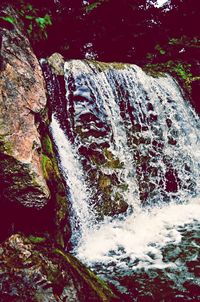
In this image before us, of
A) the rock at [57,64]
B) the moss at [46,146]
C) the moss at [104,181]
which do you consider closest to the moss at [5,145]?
the moss at [46,146]

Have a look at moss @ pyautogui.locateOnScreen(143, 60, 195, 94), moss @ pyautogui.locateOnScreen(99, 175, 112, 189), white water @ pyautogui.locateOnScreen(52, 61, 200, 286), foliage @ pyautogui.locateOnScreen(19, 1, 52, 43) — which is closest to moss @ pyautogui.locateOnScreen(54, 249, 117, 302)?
white water @ pyautogui.locateOnScreen(52, 61, 200, 286)

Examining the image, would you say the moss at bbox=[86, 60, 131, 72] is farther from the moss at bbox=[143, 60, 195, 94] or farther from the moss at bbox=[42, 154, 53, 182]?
the moss at bbox=[42, 154, 53, 182]

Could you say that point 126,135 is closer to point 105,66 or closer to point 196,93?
point 105,66

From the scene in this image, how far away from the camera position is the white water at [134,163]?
5039mm

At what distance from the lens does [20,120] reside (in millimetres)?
4035

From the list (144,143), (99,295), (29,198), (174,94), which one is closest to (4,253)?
(29,198)

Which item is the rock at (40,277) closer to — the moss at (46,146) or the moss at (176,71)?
the moss at (46,146)

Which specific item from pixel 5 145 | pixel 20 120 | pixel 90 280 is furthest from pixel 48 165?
pixel 90 280

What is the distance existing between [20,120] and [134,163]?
3.42 metres

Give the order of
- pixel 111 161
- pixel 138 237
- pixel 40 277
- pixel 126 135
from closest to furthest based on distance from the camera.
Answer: pixel 40 277 < pixel 138 237 < pixel 111 161 < pixel 126 135

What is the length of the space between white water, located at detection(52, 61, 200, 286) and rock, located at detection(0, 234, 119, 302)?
4.99ft

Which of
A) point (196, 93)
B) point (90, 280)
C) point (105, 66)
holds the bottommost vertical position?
point (90, 280)

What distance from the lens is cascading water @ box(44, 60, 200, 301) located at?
4.66 m

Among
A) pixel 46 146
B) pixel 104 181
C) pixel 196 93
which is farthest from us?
pixel 196 93
